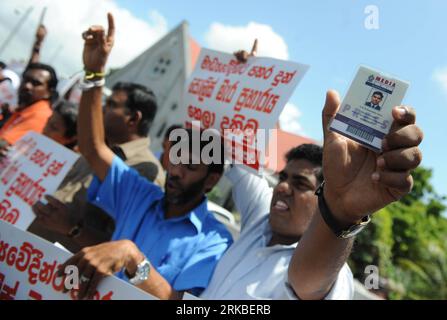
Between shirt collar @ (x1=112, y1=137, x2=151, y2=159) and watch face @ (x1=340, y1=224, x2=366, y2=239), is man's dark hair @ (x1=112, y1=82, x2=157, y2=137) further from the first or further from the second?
watch face @ (x1=340, y1=224, x2=366, y2=239)

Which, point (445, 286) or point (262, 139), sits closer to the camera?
point (262, 139)

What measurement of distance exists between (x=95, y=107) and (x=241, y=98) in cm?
94

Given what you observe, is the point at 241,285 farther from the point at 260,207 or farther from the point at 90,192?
the point at 90,192

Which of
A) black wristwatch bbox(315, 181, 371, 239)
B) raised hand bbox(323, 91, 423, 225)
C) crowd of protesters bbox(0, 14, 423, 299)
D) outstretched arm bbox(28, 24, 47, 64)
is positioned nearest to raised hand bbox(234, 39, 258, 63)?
crowd of protesters bbox(0, 14, 423, 299)

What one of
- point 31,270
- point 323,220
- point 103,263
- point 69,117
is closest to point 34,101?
point 69,117

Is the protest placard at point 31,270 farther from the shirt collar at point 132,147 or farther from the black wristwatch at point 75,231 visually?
the shirt collar at point 132,147

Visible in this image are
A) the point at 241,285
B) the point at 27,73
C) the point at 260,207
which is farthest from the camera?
the point at 27,73

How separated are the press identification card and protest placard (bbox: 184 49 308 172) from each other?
1.22m

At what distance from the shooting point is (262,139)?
2459 mm

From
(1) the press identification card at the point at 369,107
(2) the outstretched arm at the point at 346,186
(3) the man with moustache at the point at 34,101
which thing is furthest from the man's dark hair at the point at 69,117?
(1) the press identification card at the point at 369,107

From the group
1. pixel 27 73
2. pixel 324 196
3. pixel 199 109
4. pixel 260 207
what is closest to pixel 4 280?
pixel 324 196

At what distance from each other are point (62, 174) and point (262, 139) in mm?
1185

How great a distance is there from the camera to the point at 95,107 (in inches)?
90.4

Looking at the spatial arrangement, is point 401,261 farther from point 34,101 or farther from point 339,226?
point 339,226
